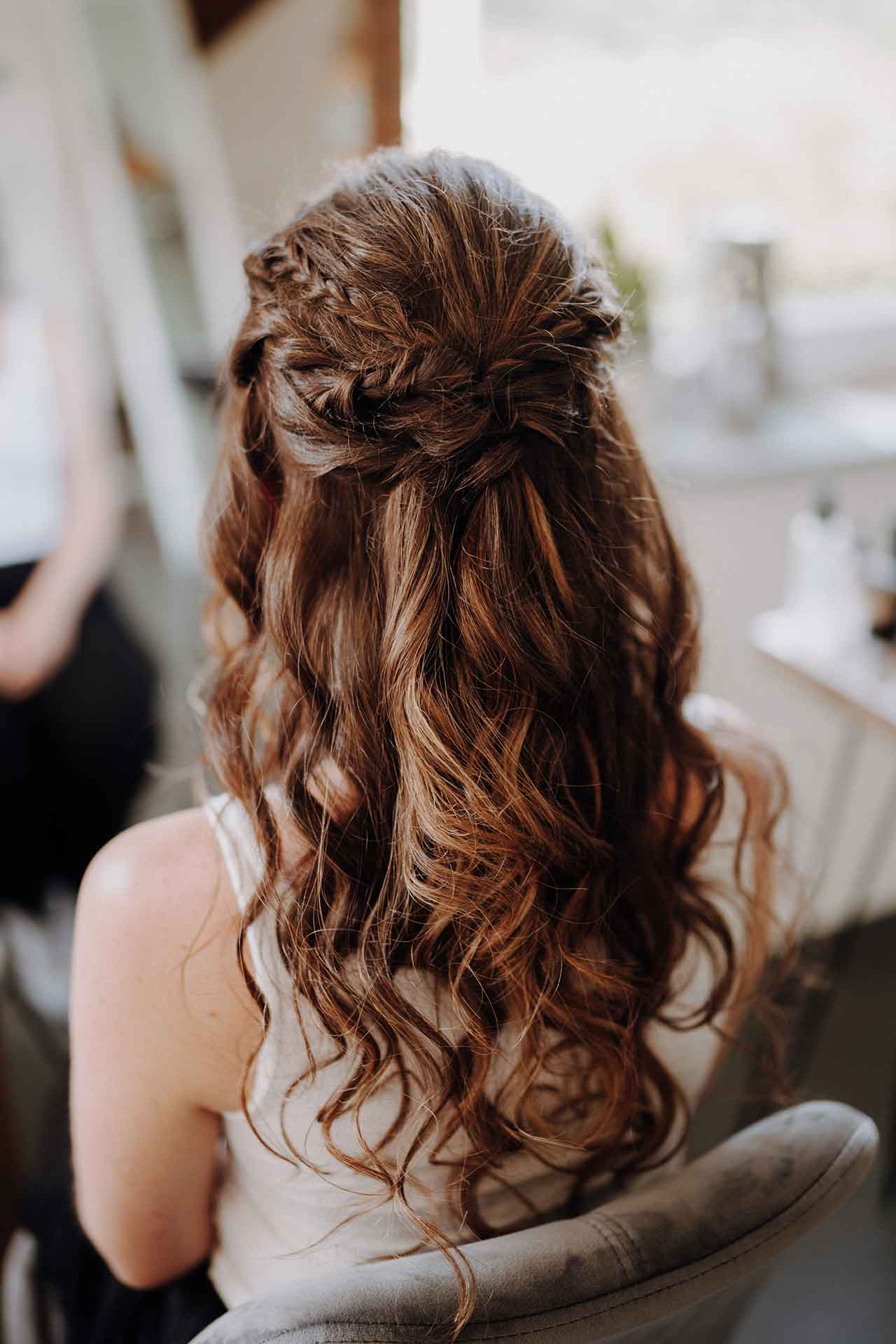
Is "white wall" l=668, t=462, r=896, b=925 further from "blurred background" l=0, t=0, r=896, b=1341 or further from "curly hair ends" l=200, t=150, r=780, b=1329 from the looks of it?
"curly hair ends" l=200, t=150, r=780, b=1329

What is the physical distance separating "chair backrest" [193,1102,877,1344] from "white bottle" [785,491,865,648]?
2.98 feet

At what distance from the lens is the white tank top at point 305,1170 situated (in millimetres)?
565

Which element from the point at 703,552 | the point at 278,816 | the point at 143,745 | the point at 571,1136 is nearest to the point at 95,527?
the point at 143,745

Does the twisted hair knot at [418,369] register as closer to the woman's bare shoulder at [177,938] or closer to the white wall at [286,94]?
the woman's bare shoulder at [177,938]

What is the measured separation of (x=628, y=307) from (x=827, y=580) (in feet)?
1.55

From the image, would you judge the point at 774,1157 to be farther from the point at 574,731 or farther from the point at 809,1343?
the point at 809,1343

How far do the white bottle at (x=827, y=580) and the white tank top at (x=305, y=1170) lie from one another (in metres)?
0.78

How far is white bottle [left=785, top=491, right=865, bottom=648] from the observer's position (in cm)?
135

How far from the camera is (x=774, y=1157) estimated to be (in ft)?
1.77

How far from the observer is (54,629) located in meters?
1.56

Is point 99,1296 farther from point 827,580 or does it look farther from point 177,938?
point 827,580

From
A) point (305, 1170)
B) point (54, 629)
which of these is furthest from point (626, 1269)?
point (54, 629)

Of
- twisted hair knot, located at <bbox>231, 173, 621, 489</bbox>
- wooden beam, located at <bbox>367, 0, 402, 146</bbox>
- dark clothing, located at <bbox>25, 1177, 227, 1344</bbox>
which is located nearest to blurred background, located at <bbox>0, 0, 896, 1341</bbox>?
wooden beam, located at <bbox>367, 0, 402, 146</bbox>

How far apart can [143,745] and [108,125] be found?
948 mm
